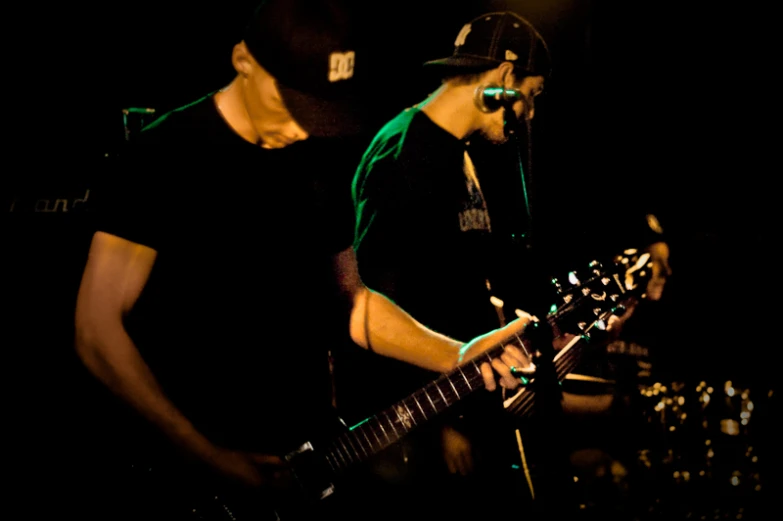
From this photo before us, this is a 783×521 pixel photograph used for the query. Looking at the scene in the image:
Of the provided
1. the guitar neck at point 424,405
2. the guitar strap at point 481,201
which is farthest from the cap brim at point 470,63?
the guitar neck at point 424,405

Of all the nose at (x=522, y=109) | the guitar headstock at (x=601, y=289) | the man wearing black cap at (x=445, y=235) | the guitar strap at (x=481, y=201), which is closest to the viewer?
the nose at (x=522, y=109)

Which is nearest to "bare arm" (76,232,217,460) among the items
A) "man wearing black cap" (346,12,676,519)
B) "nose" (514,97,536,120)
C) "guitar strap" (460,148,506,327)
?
"man wearing black cap" (346,12,676,519)

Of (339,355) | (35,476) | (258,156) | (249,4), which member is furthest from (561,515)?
(249,4)

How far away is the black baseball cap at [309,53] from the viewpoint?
182cm

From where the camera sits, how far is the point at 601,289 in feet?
6.91

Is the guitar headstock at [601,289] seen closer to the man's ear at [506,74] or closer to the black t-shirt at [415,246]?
the black t-shirt at [415,246]

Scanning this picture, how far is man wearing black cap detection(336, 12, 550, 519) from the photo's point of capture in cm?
259

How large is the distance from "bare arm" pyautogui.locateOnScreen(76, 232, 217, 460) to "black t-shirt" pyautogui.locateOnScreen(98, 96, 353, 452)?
0.21ft

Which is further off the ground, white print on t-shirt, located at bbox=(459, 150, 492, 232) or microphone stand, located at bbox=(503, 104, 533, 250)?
microphone stand, located at bbox=(503, 104, 533, 250)

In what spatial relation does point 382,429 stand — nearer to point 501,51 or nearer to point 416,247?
point 416,247

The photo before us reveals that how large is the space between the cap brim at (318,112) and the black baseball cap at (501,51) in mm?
1090

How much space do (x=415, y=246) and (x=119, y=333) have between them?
133cm

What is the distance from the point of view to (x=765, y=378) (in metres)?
3.42

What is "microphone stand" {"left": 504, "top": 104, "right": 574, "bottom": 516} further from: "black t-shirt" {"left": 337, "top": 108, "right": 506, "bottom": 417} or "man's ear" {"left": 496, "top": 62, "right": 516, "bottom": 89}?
"man's ear" {"left": 496, "top": 62, "right": 516, "bottom": 89}
